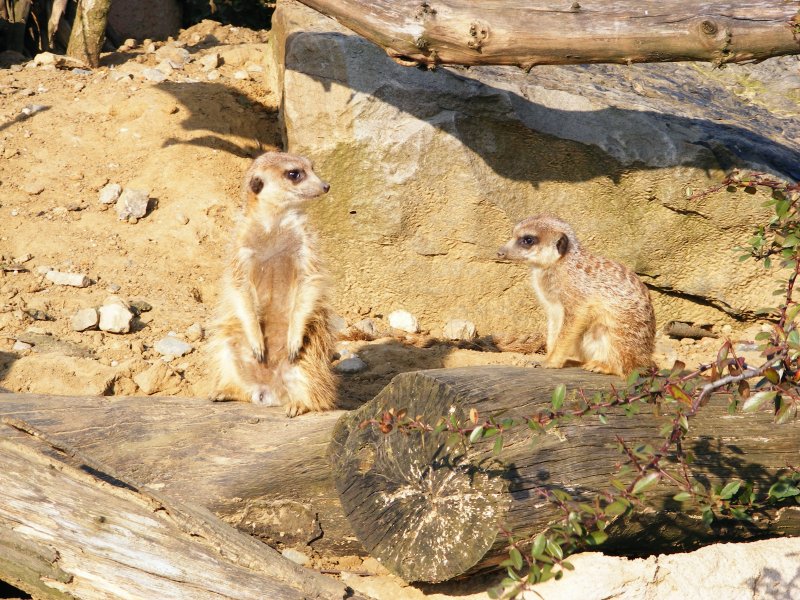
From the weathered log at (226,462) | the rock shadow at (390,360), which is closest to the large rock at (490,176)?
the rock shadow at (390,360)

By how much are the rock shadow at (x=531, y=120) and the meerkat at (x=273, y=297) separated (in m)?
1.10

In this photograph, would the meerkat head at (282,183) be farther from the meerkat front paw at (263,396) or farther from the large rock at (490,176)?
the large rock at (490,176)

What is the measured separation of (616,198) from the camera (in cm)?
495

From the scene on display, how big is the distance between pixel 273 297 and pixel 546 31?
161 centimetres

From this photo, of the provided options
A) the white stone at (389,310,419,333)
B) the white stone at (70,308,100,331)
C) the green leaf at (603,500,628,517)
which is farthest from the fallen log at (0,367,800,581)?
the white stone at (389,310,419,333)

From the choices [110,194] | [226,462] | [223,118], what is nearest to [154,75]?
[223,118]

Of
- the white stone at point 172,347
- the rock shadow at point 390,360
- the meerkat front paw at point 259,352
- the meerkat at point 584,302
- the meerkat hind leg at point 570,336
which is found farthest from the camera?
the white stone at point 172,347

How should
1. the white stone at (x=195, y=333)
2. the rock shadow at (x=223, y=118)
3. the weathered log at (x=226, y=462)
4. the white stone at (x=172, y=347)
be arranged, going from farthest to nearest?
1. the rock shadow at (x=223, y=118)
2. the white stone at (x=195, y=333)
3. the white stone at (x=172, y=347)
4. the weathered log at (x=226, y=462)

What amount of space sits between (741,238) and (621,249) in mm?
629

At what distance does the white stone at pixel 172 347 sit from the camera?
4.41 meters

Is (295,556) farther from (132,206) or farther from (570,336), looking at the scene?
(132,206)

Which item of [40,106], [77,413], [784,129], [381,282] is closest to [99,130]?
[40,106]

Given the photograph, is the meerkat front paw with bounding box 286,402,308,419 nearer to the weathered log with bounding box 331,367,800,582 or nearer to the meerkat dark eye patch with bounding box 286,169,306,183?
the weathered log with bounding box 331,367,800,582

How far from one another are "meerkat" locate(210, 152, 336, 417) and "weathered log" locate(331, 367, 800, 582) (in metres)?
0.91
